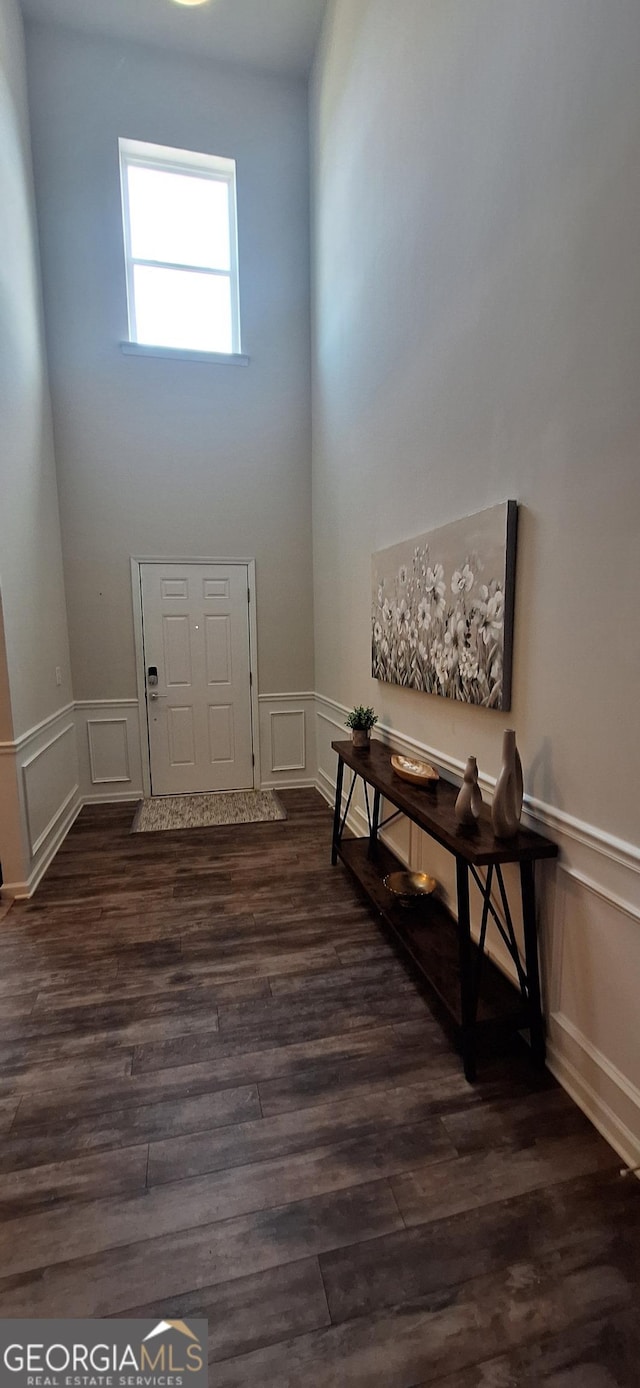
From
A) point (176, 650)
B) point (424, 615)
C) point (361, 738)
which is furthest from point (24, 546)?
point (424, 615)

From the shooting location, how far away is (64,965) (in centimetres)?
232

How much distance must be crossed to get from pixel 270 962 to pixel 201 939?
1.25 feet

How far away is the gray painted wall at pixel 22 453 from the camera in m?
2.98

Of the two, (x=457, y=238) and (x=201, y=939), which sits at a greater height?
(x=457, y=238)

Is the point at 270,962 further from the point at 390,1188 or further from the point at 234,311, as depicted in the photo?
the point at 234,311

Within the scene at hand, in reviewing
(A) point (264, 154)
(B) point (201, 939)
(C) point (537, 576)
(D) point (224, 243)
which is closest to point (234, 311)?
(D) point (224, 243)

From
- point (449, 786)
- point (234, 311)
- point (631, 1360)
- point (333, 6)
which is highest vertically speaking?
point (333, 6)

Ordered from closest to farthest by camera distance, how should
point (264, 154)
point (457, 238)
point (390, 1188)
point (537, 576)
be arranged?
point (390, 1188) → point (537, 576) → point (457, 238) → point (264, 154)

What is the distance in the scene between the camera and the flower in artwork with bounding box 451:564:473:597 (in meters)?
2.04

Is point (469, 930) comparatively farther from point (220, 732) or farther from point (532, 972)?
point (220, 732)

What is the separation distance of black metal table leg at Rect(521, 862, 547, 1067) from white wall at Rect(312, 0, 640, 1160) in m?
0.05

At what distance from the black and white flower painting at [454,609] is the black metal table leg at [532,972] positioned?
61 centimetres

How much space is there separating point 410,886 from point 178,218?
5160 millimetres

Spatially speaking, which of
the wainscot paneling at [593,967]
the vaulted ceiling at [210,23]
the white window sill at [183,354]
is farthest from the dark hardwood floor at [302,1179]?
the vaulted ceiling at [210,23]
